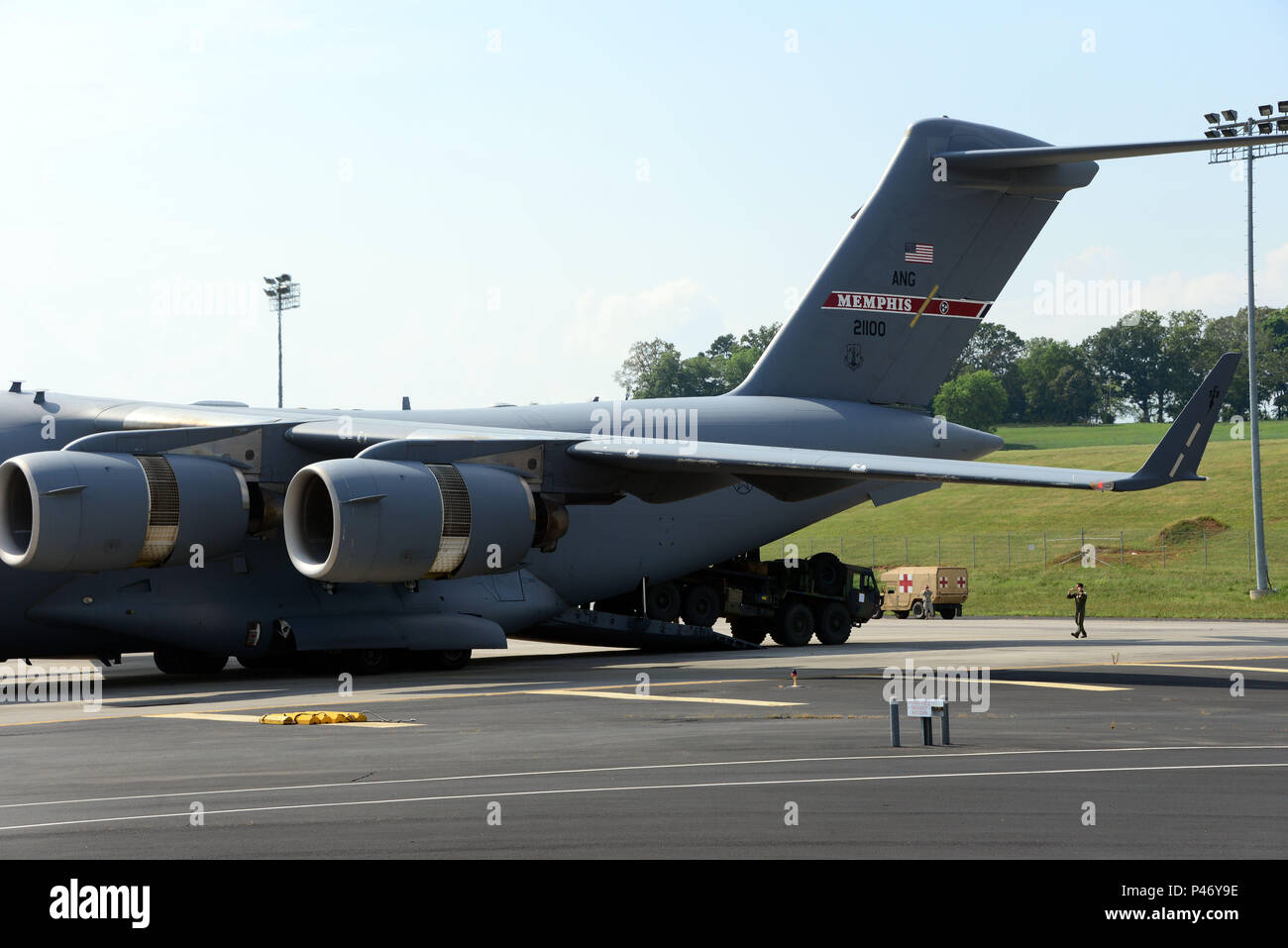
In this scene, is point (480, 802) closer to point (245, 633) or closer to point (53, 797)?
point (53, 797)

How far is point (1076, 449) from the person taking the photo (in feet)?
333

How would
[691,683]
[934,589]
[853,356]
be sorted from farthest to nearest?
[934,589] → [853,356] → [691,683]

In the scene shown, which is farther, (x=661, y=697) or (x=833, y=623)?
(x=833, y=623)

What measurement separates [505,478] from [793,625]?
9.84 meters

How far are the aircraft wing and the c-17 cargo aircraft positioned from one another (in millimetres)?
54

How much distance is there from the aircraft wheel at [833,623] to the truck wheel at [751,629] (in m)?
1.14

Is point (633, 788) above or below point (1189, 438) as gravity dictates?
below

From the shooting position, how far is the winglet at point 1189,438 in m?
19.9

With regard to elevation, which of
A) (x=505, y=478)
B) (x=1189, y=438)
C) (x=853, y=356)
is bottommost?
(x=505, y=478)

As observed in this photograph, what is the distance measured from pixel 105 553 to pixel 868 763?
37.0 ft

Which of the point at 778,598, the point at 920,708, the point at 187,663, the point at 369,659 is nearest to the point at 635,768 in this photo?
the point at 920,708

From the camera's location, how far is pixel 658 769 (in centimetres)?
1241

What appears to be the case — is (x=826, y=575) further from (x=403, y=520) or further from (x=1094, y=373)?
(x=1094, y=373)

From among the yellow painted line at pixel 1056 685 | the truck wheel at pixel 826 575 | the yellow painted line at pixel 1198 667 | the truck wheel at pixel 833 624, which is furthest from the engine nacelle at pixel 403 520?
the truck wheel at pixel 833 624
